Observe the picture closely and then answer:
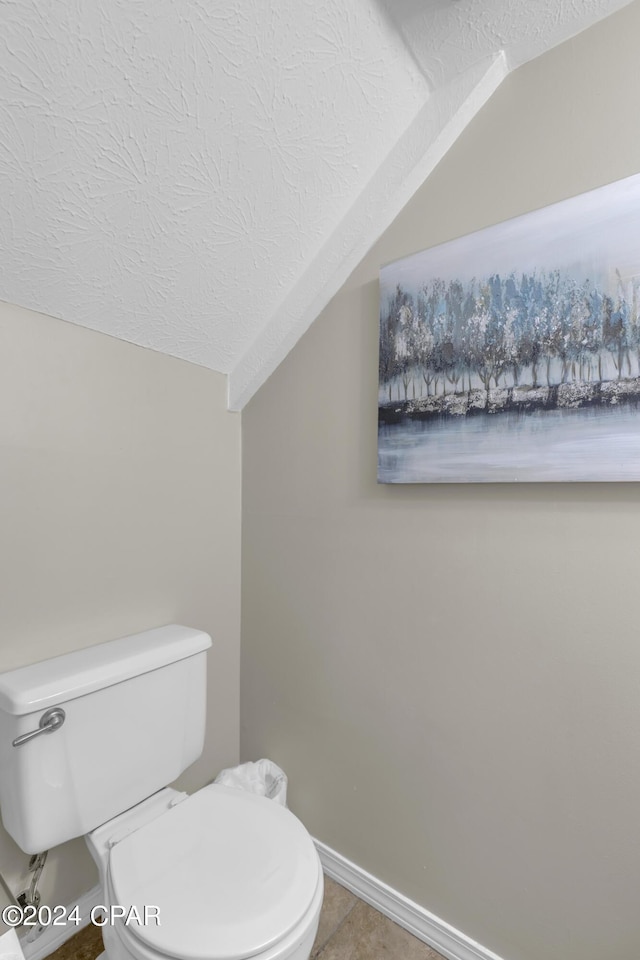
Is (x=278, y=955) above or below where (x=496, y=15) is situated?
below

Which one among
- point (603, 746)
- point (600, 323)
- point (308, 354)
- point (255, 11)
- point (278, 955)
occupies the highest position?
point (255, 11)

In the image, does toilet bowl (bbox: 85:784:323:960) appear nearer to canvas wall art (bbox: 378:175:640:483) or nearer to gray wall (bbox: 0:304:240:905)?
gray wall (bbox: 0:304:240:905)

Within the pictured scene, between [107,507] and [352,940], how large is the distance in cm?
130

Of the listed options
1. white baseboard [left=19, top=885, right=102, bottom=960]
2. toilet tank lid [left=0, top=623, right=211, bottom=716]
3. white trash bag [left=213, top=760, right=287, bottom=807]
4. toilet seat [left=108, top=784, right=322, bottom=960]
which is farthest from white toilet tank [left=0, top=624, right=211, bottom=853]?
white baseboard [left=19, top=885, right=102, bottom=960]

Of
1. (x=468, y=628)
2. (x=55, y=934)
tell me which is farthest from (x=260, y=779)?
(x=468, y=628)

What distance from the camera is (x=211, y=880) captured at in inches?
35.6

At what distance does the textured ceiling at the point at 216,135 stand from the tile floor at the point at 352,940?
1567 millimetres

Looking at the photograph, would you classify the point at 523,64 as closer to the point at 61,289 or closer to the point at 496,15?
the point at 496,15

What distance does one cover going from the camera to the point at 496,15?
3.31ft

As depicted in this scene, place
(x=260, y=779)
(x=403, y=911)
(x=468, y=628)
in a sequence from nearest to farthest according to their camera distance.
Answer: (x=468, y=628) < (x=403, y=911) < (x=260, y=779)

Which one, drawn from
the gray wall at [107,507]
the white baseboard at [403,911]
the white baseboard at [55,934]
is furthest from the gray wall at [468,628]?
the white baseboard at [55,934]

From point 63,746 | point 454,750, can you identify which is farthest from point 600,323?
point 63,746

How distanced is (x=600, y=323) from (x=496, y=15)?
0.70 m

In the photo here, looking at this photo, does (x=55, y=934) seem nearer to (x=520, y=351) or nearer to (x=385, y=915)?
(x=385, y=915)
